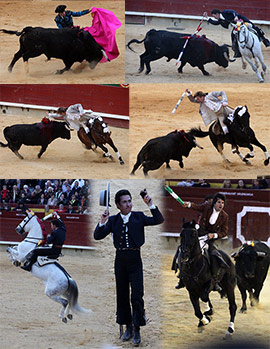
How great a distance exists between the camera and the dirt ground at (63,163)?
12.0m

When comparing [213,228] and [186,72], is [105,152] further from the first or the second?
[213,228]

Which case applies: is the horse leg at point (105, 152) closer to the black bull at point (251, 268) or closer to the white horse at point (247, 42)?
the white horse at point (247, 42)

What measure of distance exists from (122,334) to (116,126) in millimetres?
4945

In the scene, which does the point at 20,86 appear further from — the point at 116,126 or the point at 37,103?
the point at 116,126

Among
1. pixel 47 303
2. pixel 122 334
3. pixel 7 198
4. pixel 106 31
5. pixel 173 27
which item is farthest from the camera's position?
pixel 173 27

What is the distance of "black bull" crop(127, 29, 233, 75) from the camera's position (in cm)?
1253

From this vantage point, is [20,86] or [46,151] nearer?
[46,151]

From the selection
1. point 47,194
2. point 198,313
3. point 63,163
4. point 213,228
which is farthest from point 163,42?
point 198,313

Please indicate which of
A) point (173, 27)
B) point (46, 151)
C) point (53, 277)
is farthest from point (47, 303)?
point (173, 27)

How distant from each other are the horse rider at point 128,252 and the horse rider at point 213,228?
2.03 ft

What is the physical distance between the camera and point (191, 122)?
13609mm

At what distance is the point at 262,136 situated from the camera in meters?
13.1

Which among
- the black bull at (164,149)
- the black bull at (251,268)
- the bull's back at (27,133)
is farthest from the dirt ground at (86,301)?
the black bull at (164,149)

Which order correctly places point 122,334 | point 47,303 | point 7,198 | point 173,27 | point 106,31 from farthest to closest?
point 173,27 < point 7,198 < point 106,31 < point 47,303 < point 122,334
